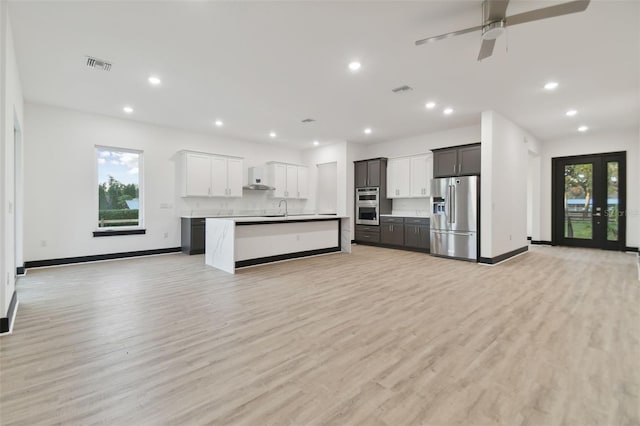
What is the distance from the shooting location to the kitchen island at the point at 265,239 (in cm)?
530

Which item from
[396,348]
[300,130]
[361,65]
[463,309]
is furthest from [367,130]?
[396,348]

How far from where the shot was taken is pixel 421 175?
7.82 m

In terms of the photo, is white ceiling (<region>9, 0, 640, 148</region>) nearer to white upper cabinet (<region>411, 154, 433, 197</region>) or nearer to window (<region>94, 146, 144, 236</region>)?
window (<region>94, 146, 144, 236</region>)

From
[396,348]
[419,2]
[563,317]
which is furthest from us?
[563,317]

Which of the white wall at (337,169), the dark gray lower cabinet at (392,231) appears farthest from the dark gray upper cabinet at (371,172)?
the dark gray lower cabinet at (392,231)

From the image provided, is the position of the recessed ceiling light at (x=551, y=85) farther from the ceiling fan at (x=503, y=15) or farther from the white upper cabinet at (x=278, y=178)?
the white upper cabinet at (x=278, y=178)

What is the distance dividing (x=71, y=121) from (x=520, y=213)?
9927 mm

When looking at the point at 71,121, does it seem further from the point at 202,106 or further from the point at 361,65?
the point at 361,65

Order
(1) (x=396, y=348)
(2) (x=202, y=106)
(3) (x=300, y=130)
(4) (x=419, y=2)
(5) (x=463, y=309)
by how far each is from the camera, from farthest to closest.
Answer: (3) (x=300, y=130)
(2) (x=202, y=106)
(5) (x=463, y=309)
(4) (x=419, y=2)
(1) (x=396, y=348)

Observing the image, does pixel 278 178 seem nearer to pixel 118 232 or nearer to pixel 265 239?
pixel 265 239

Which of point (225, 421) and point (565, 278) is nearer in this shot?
point (225, 421)

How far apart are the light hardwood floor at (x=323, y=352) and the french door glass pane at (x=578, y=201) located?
4508mm

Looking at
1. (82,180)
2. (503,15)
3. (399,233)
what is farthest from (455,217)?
(82,180)

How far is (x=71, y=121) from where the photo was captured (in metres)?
5.92
